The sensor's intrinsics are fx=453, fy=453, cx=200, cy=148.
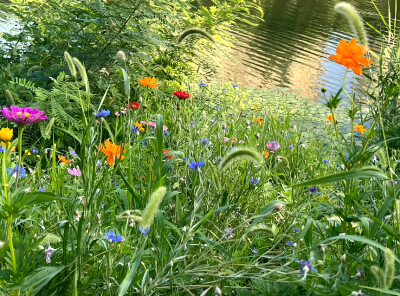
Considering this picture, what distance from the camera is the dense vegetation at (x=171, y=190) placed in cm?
116

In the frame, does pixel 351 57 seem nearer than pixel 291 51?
Yes

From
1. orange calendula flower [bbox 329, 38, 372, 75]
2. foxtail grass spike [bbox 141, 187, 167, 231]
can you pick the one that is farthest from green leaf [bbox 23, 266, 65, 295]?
orange calendula flower [bbox 329, 38, 372, 75]

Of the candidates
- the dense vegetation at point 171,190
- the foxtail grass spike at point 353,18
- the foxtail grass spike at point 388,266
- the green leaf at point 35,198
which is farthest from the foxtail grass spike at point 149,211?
the foxtail grass spike at point 353,18

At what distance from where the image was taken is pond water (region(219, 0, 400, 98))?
848 cm

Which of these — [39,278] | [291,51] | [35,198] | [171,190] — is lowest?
[291,51]

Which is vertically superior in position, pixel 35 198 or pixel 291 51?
pixel 35 198

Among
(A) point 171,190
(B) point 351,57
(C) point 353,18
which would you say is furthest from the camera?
(A) point 171,190

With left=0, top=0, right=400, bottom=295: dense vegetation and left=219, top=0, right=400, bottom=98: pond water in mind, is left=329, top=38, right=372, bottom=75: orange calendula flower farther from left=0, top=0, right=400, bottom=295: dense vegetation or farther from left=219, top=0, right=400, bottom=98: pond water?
left=219, top=0, right=400, bottom=98: pond water

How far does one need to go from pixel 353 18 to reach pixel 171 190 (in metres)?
0.99

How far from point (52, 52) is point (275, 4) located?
15.2 m

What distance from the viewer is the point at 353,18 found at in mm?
1521

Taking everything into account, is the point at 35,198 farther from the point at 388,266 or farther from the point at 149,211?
the point at 388,266

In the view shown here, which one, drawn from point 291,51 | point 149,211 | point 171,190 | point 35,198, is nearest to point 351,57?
point 171,190

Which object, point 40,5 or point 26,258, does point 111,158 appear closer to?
point 26,258
